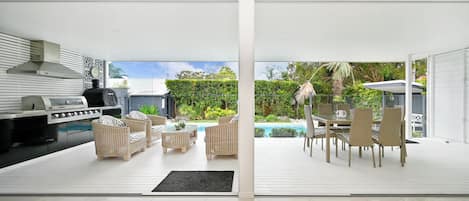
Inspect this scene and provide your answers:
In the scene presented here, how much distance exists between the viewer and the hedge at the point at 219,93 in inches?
377

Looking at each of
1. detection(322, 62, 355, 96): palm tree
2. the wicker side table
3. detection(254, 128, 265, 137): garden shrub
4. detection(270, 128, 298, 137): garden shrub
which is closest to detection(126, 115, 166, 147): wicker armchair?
the wicker side table

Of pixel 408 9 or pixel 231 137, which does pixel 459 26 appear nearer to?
pixel 408 9

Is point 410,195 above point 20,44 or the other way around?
the other way around

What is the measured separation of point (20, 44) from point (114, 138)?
280 cm

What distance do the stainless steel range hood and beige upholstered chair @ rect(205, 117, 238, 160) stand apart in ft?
11.5

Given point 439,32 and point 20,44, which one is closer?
point 439,32

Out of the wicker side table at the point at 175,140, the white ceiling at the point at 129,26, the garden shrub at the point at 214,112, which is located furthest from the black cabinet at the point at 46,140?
the garden shrub at the point at 214,112

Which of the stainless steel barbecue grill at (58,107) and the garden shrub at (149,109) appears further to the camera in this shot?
the garden shrub at (149,109)

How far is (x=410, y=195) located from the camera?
295cm

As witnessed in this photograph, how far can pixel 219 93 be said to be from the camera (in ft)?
31.7

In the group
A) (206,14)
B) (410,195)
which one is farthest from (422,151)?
(206,14)

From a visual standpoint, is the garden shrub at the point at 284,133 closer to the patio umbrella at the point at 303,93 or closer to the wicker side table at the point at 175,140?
the patio umbrella at the point at 303,93

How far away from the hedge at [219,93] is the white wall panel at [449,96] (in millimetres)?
4207

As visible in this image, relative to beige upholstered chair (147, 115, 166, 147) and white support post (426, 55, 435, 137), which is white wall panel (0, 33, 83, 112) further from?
white support post (426, 55, 435, 137)
